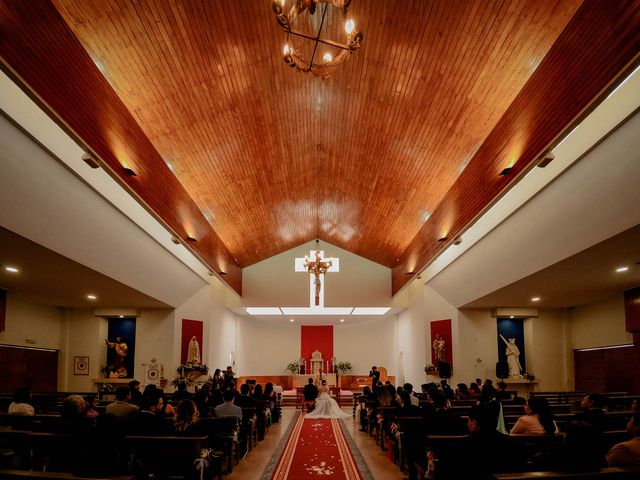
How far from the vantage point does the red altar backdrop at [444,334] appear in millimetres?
13420

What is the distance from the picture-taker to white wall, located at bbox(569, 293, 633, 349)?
1105 cm

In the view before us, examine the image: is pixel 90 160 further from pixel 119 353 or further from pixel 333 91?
pixel 119 353

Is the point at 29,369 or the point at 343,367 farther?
the point at 343,367

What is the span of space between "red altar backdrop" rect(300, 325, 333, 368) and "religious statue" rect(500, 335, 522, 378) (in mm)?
10088

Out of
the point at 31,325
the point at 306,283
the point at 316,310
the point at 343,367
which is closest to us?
the point at 31,325

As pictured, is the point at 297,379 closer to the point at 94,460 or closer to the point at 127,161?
the point at 127,161

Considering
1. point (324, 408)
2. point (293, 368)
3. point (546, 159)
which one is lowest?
point (324, 408)

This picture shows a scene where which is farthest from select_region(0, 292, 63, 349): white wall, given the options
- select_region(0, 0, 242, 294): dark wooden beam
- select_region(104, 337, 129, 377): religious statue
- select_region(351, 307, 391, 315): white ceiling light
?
select_region(351, 307, 391, 315): white ceiling light

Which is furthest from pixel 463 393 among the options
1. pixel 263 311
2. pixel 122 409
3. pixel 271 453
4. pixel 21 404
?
pixel 263 311

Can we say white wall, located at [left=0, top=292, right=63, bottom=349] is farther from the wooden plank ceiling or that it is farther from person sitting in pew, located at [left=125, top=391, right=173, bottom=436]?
A: person sitting in pew, located at [left=125, top=391, right=173, bottom=436]

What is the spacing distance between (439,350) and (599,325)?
3.77 metres

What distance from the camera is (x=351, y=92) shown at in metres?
8.97

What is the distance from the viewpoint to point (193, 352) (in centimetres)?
1375

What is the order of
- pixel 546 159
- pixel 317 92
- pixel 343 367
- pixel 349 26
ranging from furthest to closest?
1. pixel 343 367
2. pixel 317 92
3. pixel 546 159
4. pixel 349 26
